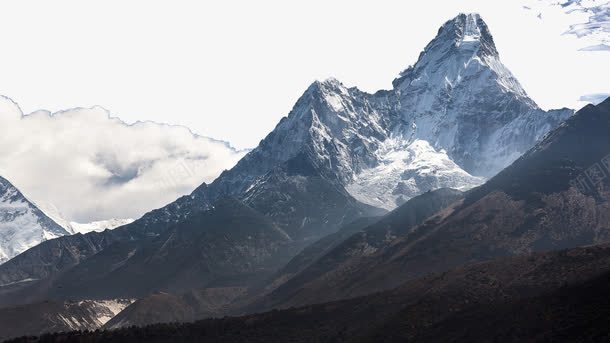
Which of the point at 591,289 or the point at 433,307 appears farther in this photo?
the point at 433,307

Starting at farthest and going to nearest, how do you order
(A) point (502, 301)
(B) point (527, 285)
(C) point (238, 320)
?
(C) point (238, 320) < (B) point (527, 285) < (A) point (502, 301)

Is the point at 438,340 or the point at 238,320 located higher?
the point at 238,320

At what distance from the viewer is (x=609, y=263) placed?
167 meters

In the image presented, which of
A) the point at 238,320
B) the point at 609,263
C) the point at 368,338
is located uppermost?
the point at 238,320

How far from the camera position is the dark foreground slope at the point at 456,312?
457 ft

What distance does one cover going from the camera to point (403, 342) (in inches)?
6063

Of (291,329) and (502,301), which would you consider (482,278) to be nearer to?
(502,301)

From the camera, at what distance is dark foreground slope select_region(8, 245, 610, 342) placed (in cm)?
13927

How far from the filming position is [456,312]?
6412 inches

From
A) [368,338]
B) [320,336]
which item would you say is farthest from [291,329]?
[368,338]

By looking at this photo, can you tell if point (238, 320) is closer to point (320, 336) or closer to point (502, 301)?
point (320, 336)

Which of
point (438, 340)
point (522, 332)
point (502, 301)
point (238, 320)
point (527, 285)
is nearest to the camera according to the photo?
point (522, 332)

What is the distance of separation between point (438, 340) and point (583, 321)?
3068cm

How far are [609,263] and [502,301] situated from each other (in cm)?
2560
